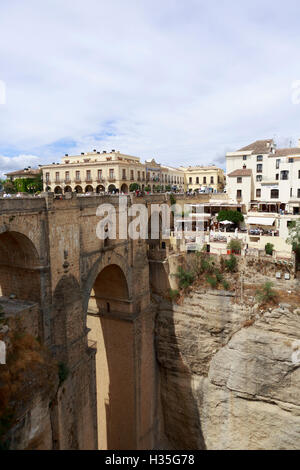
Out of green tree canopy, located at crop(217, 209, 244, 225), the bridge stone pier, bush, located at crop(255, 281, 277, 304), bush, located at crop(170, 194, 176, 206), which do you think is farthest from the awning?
the bridge stone pier

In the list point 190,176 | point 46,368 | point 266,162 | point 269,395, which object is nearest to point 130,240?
point 46,368

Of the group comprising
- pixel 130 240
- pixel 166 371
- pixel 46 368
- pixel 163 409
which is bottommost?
pixel 163 409

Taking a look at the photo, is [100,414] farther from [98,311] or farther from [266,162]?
[266,162]

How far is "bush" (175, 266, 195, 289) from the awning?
658cm

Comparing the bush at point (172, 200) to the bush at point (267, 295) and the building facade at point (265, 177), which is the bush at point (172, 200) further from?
the bush at point (267, 295)

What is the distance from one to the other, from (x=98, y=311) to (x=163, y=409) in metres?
Result: 7.49

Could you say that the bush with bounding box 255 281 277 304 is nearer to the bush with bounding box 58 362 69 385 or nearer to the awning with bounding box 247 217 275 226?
the awning with bounding box 247 217 275 226

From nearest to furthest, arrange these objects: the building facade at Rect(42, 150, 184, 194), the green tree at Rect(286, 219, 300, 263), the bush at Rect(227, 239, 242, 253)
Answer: the green tree at Rect(286, 219, 300, 263) → the bush at Rect(227, 239, 242, 253) → the building facade at Rect(42, 150, 184, 194)

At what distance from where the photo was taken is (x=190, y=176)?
4866 centimetres

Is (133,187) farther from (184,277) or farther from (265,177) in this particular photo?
(184,277)

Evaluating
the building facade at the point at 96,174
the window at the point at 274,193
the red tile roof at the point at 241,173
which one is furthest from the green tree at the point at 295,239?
the building facade at the point at 96,174

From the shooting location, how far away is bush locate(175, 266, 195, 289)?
62.6 feet

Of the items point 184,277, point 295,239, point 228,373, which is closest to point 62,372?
point 184,277

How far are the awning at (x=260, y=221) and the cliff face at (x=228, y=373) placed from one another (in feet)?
22.1
